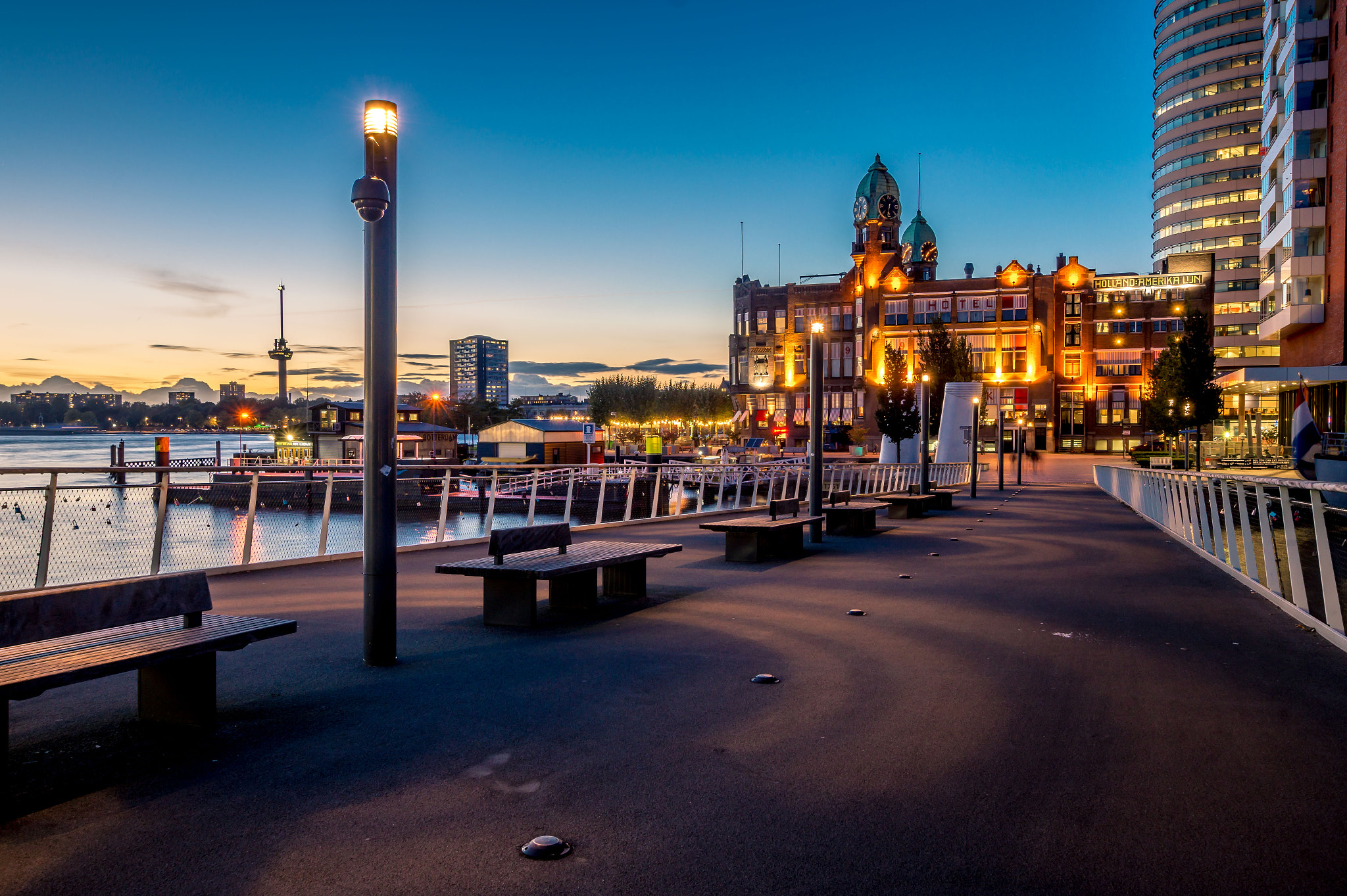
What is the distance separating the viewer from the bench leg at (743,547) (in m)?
11.9

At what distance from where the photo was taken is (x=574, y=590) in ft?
27.0

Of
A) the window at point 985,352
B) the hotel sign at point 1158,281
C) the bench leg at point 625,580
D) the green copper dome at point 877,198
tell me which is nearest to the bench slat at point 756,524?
the bench leg at point 625,580

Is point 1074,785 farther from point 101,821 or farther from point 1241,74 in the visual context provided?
point 1241,74

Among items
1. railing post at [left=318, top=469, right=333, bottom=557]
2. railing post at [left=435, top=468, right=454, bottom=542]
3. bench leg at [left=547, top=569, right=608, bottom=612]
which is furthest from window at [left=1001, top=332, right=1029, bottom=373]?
bench leg at [left=547, top=569, right=608, bottom=612]

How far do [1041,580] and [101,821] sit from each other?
9.79 meters

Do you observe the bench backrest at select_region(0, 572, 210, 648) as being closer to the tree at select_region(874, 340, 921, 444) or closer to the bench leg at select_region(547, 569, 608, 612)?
the bench leg at select_region(547, 569, 608, 612)

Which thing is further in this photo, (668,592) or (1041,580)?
(1041,580)

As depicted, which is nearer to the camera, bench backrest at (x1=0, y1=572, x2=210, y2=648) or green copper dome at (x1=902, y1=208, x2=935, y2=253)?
bench backrest at (x1=0, y1=572, x2=210, y2=648)

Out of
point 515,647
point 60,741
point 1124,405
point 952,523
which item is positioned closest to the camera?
point 60,741

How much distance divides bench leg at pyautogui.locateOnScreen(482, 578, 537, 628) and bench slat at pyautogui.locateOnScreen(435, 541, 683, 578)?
9cm

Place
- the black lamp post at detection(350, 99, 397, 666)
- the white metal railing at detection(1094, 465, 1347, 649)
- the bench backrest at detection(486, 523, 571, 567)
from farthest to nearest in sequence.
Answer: the bench backrest at detection(486, 523, 571, 567), the white metal railing at detection(1094, 465, 1347, 649), the black lamp post at detection(350, 99, 397, 666)

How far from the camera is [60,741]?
4527mm

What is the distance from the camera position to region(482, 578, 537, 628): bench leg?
293 inches

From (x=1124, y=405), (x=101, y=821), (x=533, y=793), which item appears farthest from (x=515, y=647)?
(x=1124, y=405)
